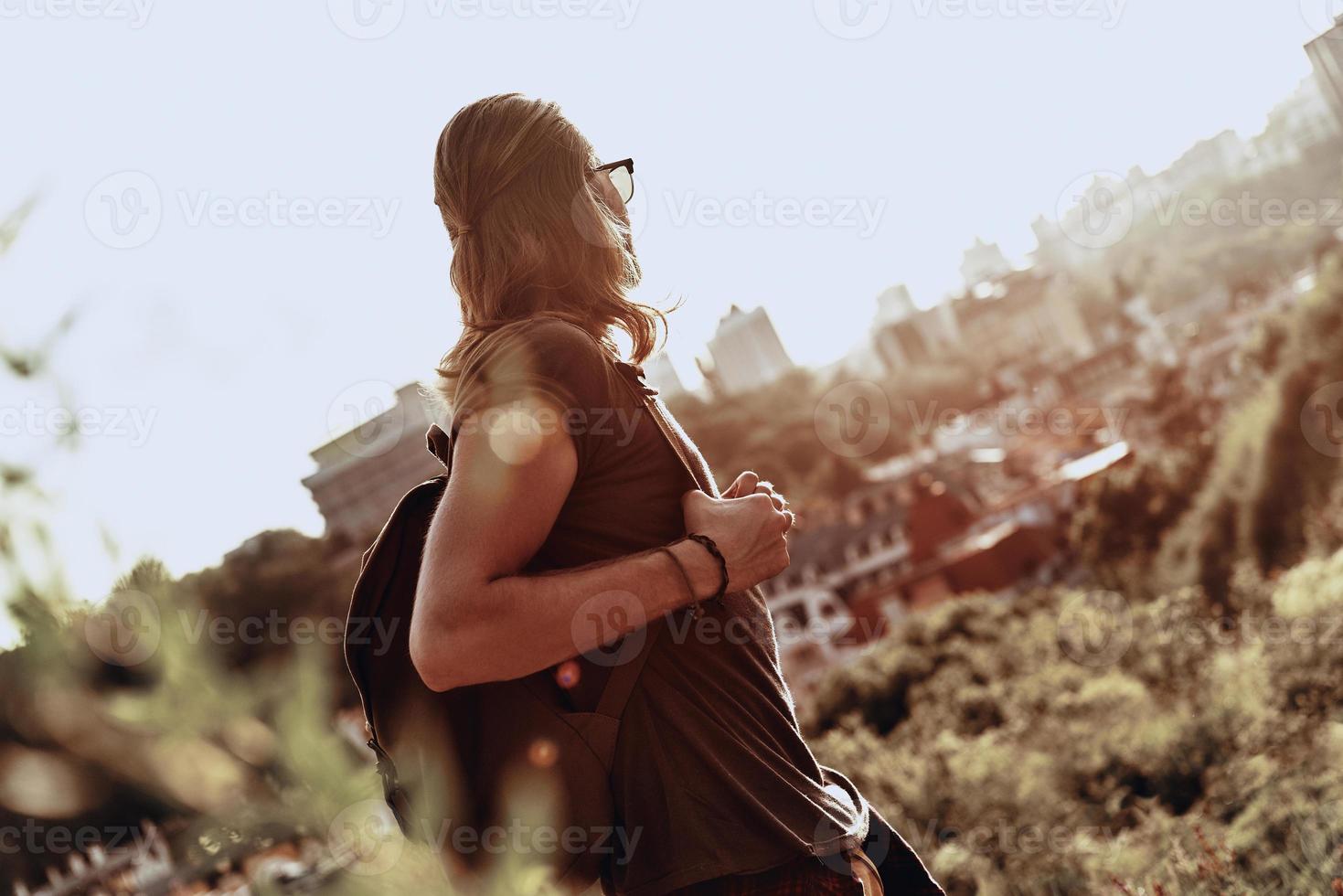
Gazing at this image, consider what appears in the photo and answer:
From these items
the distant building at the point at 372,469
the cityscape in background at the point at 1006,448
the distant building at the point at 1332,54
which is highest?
the distant building at the point at 372,469

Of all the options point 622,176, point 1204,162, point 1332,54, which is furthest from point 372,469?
point 1204,162

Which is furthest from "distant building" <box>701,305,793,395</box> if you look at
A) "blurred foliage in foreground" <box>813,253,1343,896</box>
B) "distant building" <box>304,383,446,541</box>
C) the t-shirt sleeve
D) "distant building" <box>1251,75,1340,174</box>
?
the t-shirt sleeve

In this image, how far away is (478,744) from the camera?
1.09m

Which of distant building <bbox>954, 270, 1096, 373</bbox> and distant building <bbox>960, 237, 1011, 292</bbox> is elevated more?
distant building <bbox>960, 237, 1011, 292</bbox>

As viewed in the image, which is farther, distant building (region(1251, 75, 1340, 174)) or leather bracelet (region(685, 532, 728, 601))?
distant building (region(1251, 75, 1340, 174))

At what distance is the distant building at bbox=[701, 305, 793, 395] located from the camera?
2827 inches

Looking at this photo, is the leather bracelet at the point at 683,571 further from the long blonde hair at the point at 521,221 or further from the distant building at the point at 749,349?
the distant building at the point at 749,349

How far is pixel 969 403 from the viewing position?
196ft

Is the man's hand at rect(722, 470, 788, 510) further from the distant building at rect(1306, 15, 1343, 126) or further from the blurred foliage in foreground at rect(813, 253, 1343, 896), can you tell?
the distant building at rect(1306, 15, 1343, 126)

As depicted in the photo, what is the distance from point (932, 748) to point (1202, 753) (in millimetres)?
2241

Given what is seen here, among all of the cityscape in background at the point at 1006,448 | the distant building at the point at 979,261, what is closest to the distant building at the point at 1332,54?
the cityscape in background at the point at 1006,448

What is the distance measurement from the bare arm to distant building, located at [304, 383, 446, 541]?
3.29 m

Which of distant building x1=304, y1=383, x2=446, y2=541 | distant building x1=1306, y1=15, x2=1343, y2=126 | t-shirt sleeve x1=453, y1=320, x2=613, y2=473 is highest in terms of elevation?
distant building x1=304, y1=383, x2=446, y2=541

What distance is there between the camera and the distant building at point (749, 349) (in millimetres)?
71812
